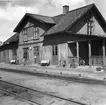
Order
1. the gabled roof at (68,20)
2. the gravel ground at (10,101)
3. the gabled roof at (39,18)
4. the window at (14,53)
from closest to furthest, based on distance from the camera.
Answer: the gravel ground at (10,101), the gabled roof at (68,20), the gabled roof at (39,18), the window at (14,53)

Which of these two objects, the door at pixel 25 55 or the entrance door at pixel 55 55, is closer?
the entrance door at pixel 55 55

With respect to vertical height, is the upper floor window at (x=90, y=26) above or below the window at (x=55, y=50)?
above

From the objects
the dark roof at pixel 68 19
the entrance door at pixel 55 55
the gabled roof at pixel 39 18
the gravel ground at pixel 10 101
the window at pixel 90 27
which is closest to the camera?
the gravel ground at pixel 10 101

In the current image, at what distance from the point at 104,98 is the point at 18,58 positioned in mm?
22215

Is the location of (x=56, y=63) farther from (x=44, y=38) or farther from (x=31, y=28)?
(x=31, y=28)

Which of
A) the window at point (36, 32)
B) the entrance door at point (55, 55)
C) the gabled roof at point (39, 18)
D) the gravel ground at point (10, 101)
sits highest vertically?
the gabled roof at point (39, 18)

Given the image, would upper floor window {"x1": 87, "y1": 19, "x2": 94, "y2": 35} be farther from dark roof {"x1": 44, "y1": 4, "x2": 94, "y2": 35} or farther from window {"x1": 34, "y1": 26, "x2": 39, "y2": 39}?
window {"x1": 34, "y1": 26, "x2": 39, "y2": 39}

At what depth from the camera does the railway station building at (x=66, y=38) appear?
19.9 meters

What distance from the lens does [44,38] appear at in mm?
22938

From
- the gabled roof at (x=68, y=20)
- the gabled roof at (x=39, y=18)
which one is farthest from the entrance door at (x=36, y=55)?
the gabled roof at (x=39, y=18)

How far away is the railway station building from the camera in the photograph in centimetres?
1988

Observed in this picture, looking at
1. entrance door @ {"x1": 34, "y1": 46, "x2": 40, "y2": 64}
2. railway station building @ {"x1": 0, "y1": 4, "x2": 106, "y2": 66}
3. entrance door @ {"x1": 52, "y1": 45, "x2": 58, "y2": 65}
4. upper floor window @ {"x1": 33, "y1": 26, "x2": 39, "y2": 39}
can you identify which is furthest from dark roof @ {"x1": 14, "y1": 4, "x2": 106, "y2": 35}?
entrance door @ {"x1": 34, "y1": 46, "x2": 40, "y2": 64}

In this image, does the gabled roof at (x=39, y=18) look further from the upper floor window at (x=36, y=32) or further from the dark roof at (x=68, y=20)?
the upper floor window at (x=36, y=32)

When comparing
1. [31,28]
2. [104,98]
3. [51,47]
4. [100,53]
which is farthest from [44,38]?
[104,98]
